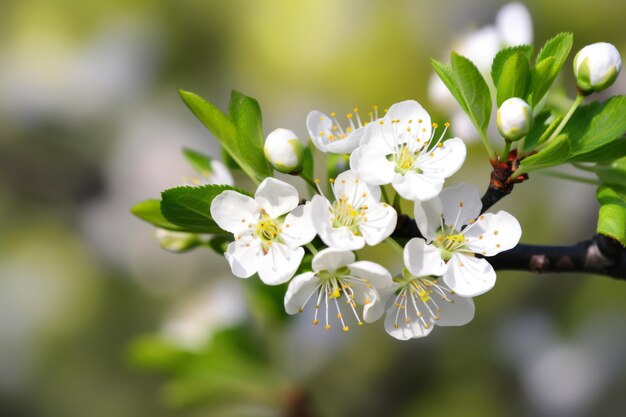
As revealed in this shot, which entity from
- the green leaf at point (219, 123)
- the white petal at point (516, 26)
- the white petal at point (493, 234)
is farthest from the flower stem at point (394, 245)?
the white petal at point (516, 26)

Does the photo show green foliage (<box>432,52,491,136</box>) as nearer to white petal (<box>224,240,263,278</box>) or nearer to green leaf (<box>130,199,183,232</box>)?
white petal (<box>224,240,263,278</box>)

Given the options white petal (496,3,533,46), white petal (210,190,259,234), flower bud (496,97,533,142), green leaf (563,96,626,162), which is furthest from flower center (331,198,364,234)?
white petal (496,3,533,46)

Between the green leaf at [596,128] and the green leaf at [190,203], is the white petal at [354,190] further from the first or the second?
the green leaf at [596,128]

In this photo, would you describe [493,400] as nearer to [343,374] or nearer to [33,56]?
[343,374]

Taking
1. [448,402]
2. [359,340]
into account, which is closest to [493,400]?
[448,402]

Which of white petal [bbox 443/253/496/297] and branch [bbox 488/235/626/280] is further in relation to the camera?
branch [bbox 488/235/626/280]
